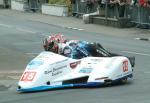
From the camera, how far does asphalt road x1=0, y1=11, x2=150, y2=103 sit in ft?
38.1

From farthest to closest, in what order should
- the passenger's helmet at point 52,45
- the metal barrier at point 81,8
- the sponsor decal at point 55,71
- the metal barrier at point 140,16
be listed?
the metal barrier at point 81,8 → the metal barrier at point 140,16 → the passenger's helmet at point 52,45 → the sponsor decal at point 55,71

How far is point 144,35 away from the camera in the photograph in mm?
30047

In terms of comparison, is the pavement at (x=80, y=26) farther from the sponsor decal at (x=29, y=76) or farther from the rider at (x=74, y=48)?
the sponsor decal at (x=29, y=76)

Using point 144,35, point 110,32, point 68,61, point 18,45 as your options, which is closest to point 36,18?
point 110,32

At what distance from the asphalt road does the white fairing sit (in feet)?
0.65

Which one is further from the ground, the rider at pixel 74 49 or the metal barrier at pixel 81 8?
the rider at pixel 74 49

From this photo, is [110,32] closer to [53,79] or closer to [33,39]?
[33,39]

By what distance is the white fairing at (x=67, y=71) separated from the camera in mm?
12703

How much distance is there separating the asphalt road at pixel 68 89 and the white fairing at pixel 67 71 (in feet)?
0.65

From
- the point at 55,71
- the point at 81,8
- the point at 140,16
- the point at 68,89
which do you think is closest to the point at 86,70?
the point at 68,89

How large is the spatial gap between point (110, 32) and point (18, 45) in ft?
26.4

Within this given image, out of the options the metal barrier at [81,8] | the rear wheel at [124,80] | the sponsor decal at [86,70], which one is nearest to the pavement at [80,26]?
the metal barrier at [81,8]

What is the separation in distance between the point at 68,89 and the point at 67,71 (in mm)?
425

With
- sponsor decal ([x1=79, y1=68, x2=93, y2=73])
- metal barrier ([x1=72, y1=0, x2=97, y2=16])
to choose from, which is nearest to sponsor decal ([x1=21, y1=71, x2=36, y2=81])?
sponsor decal ([x1=79, y1=68, x2=93, y2=73])
